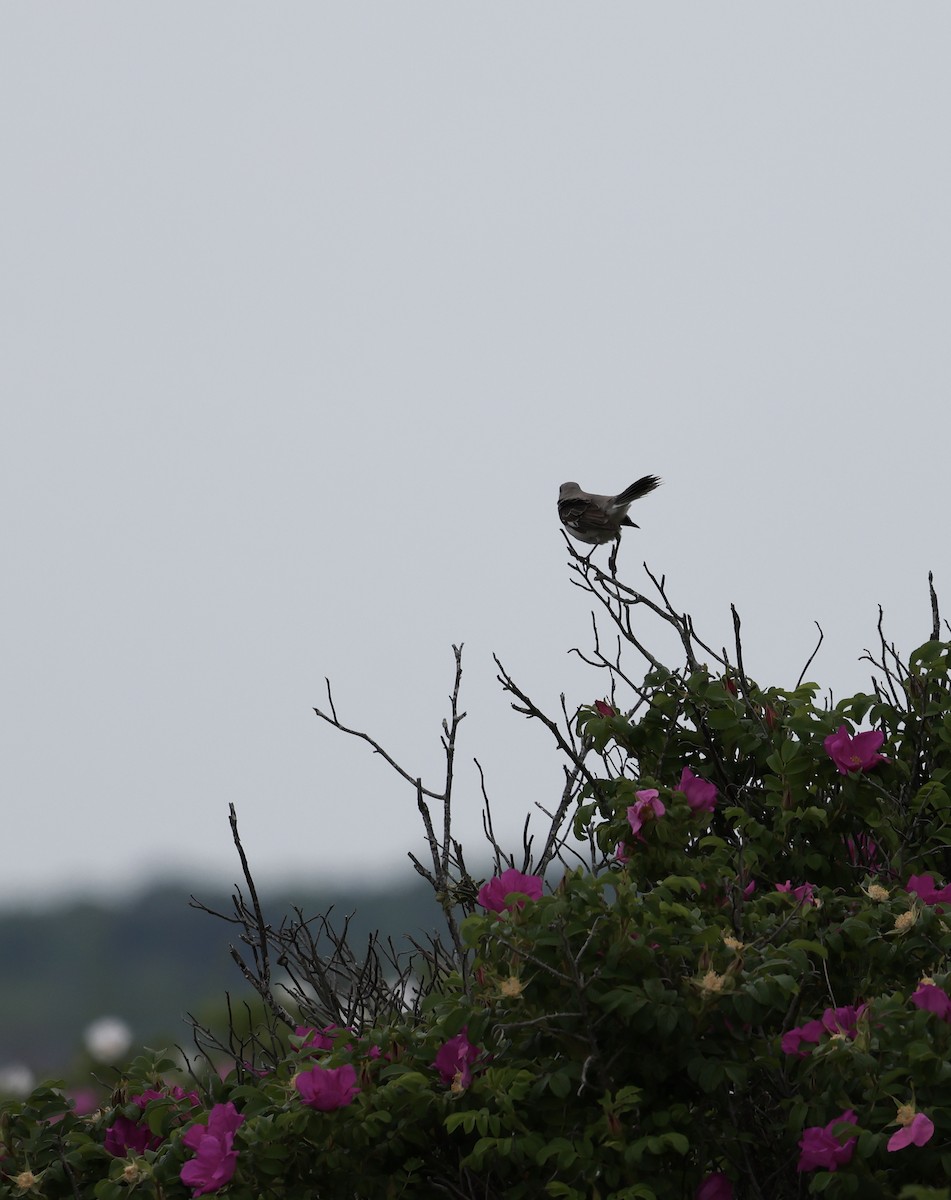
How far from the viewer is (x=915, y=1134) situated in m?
2.73

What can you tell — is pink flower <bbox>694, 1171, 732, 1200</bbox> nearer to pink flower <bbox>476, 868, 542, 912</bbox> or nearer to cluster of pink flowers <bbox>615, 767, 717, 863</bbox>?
pink flower <bbox>476, 868, 542, 912</bbox>

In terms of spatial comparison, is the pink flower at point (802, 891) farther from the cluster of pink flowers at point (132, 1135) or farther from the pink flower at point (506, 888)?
the cluster of pink flowers at point (132, 1135)

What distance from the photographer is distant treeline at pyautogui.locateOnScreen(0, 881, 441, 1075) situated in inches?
3290

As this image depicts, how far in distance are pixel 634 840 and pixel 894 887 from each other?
65cm

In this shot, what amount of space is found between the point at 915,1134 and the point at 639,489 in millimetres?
4420

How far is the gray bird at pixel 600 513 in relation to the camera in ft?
22.5

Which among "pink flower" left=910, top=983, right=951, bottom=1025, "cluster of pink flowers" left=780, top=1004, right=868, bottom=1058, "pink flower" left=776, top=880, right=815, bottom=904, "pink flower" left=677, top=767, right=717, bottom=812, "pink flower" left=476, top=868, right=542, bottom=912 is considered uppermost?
"pink flower" left=677, top=767, right=717, bottom=812

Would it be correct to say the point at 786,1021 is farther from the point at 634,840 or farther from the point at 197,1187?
the point at 197,1187

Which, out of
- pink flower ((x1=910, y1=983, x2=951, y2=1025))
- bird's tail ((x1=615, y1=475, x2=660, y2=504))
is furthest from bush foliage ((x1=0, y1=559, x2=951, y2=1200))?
bird's tail ((x1=615, y1=475, x2=660, y2=504))

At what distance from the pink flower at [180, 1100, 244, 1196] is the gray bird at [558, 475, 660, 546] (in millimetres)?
4046

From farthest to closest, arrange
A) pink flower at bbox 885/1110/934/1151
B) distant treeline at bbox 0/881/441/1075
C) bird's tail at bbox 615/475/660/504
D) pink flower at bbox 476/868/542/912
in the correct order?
distant treeline at bbox 0/881/441/1075, bird's tail at bbox 615/475/660/504, pink flower at bbox 476/868/542/912, pink flower at bbox 885/1110/934/1151

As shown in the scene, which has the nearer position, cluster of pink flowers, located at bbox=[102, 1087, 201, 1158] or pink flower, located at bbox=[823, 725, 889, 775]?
cluster of pink flowers, located at bbox=[102, 1087, 201, 1158]

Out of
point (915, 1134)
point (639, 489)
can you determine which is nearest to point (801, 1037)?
point (915, 1134)

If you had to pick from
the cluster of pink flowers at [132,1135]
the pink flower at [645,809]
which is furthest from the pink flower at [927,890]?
the cluster of pink flowers at [132,1135]
